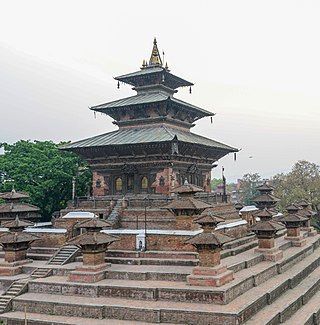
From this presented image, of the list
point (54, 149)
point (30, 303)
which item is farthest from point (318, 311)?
point (54, 149)

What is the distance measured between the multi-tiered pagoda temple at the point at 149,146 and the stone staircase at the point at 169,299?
8.37m

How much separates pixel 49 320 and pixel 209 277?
6.08 metres

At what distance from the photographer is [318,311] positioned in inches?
673

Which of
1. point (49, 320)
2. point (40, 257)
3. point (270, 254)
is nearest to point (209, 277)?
point (49, 320)

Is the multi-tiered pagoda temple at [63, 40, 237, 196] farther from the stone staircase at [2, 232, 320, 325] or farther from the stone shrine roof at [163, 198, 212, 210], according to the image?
the stone staircase at [2, 232, 320, 325]

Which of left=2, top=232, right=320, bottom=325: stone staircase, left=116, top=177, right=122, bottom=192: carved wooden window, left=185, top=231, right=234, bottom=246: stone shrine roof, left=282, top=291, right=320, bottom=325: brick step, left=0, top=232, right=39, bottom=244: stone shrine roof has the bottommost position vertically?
left=282, top=291, right=320, bottom=325: brick step

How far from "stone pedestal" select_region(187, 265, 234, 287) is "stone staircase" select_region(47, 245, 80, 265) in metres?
7.09

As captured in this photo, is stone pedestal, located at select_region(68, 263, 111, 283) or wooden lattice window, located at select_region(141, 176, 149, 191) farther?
wooden lattice window, located at select_region(141, 176, 149, 191)

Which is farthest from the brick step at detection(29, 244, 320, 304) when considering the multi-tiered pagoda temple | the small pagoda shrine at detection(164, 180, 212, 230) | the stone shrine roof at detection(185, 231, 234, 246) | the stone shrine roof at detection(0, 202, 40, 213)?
the multi-tiered pagoda temple

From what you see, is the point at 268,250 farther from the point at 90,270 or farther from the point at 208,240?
the point at 90,270

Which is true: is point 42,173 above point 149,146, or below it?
below

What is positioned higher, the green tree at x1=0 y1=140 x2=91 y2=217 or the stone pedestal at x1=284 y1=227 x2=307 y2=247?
the green tree at x1=0 y1=140 x2=91 y2=217

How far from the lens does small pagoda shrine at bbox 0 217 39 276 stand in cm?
2009

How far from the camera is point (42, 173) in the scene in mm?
32000
